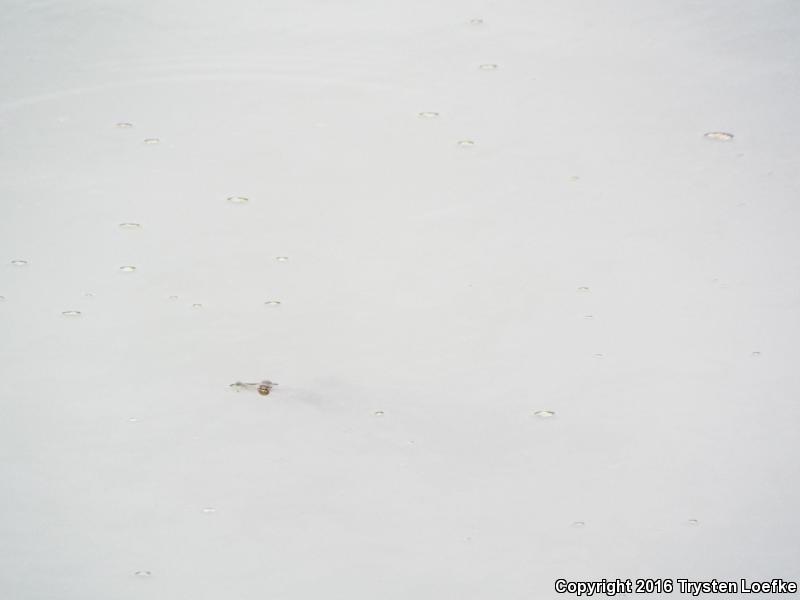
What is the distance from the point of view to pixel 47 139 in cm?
197

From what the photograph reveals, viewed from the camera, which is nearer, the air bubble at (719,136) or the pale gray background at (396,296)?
the pale gray background at (396,296)

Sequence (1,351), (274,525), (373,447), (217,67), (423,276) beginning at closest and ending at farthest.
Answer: (274,525) < (373,447) < (1,351) < (423,276) < (217,67)

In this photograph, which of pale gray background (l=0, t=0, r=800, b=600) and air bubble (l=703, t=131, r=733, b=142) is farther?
air bubble (l=703, t=131, r=733, b=142)

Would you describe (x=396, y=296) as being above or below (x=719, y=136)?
below

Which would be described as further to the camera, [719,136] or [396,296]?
[719,136]

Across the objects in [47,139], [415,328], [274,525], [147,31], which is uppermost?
[147,31]

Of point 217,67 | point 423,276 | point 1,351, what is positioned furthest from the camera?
point 217,67

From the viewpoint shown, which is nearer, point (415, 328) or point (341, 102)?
point (415, 328)

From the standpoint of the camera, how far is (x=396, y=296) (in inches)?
65.4

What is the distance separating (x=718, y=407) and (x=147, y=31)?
1.54 metres

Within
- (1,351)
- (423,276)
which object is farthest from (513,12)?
(1,351)

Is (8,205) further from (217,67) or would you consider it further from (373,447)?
(373,447)

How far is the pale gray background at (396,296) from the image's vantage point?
133 centimetres

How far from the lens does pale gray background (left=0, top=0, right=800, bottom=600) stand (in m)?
1.33
